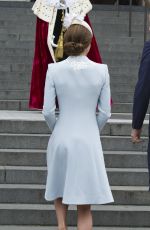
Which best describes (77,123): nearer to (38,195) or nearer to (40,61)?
(38,195)

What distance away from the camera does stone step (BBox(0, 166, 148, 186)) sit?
7.12 m

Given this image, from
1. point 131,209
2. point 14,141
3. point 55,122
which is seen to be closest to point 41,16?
point 14,141

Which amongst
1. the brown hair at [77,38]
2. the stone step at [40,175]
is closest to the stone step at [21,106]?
the stone step at [40,175]

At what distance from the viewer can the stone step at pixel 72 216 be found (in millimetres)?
6582

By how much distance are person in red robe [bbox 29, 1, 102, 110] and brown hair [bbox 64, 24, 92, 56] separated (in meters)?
3.55

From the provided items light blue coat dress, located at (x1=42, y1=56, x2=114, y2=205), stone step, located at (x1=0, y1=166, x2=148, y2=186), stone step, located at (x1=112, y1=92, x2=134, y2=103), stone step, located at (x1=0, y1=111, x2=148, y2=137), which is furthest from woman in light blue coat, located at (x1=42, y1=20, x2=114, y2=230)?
stone step, located at (x1=112, y1=92, x2=134, y2=103)

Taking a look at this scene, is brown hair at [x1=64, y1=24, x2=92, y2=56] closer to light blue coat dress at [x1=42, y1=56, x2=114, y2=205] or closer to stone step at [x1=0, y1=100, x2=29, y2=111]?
light blue coat dress at [x1=42, y1=56, x2=114, y2=205]

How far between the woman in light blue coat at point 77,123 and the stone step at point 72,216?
50.5 inches

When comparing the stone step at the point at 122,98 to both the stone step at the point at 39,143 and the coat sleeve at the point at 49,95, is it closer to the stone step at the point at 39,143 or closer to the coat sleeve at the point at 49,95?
the stone step at the point at 39,143

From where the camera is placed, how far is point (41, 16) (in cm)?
901

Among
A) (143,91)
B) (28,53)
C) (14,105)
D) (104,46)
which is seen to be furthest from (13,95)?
(143,91)

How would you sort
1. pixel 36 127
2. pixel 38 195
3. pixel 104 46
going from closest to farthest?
pixel 38 195
pixel 36 127
pixel 104 46

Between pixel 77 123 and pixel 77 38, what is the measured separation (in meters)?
0.55

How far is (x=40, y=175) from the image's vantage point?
712 cm
